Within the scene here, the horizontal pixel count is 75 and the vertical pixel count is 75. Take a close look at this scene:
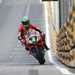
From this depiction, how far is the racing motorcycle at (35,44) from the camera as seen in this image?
51.6 ft

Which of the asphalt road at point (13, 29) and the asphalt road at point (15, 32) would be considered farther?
the asphalt road at point (13, 29)

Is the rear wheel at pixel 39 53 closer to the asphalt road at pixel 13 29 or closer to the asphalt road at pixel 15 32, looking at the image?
the asphalt road at pixel 15 32

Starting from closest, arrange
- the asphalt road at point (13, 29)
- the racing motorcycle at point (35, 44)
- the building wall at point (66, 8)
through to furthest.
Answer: the building wall at point (66, 8), the racing motorcycle at point (35, 44), the asphalt road at point (13, 29)

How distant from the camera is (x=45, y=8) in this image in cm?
3294

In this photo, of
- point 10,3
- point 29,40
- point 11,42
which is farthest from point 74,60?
point 10,3

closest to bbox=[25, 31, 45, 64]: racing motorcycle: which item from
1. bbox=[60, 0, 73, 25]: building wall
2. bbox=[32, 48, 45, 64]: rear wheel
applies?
bbox=[32, 48, 45, 64]: rear wheel

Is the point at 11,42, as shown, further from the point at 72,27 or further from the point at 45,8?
the point at 72,27

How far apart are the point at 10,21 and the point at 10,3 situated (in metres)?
8.18

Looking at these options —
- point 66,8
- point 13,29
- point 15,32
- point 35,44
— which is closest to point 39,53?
point 35,44

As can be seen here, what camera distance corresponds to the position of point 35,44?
15977 mm

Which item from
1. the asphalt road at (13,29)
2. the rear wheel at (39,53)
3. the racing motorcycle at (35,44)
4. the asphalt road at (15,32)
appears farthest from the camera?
the asphalt road at (13,29)

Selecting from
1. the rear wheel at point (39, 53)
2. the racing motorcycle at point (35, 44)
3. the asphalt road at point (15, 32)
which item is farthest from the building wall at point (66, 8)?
the asphalt road at point (15, 32)

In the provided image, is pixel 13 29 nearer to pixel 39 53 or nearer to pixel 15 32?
pixel 15 32

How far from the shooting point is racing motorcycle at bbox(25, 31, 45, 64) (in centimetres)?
1572
